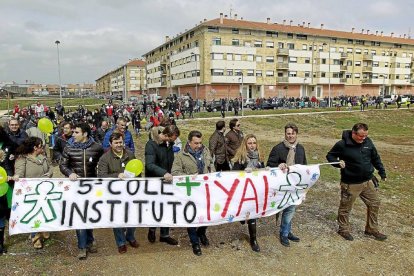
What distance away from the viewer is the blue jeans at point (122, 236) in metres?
4.83


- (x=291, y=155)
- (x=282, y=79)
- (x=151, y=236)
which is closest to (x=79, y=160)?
(x=151, y=236)

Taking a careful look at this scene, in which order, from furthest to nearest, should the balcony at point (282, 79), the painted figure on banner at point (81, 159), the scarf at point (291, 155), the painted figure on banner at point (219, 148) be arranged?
1. the balcony at point (282, 79)
2. the painted figure on banner at point (219, 148)
3. the scarf at point (291, 155)
4. the painted figure on banner at point (81, 159)

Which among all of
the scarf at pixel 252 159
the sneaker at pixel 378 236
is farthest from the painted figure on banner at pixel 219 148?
the sneaker at pixel 378 236

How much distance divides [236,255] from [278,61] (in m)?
60.4

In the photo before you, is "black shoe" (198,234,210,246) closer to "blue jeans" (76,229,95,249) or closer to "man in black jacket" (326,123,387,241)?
"blue jeans" (76,229,95,249)

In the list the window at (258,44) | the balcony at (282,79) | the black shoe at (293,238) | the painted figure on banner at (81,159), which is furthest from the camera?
the balcony at (282,79)

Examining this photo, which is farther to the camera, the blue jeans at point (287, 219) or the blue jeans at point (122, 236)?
the blue jeans at point (287, 219)

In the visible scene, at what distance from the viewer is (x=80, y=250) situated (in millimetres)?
4730

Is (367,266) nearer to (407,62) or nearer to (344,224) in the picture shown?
(344,224)

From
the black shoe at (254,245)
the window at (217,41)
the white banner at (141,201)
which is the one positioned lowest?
the black shoe at (254,245)

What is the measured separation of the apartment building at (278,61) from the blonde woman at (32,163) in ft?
147

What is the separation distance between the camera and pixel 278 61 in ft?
202

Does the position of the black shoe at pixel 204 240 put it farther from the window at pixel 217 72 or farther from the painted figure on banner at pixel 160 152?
the window at pixel 217 72

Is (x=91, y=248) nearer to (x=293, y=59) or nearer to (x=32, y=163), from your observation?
(x=32, y=163)
